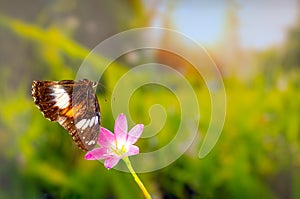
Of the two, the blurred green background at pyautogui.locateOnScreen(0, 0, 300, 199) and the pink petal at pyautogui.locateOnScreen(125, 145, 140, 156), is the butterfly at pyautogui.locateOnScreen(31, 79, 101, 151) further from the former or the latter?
the blurred green background at pyautogui.locateOnScreen(0, 0, 300, 199)

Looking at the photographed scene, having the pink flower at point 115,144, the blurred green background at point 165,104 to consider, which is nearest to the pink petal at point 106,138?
the pink flower at point 115,144

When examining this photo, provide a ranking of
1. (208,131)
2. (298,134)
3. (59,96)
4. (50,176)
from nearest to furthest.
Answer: (59,96) < (208,131) < (50,176) < (298,134)

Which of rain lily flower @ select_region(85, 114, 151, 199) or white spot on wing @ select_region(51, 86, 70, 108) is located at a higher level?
white spot on wing @ select_region(51, 86, 70, 108)

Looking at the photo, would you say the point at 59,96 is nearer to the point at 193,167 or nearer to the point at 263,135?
the point at 193,167

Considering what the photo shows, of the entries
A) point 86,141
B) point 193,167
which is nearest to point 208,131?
point 193,167

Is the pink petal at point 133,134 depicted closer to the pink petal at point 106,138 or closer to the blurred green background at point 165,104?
the pink petal at point 106,138

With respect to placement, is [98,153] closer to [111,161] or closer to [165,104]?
[111,161]

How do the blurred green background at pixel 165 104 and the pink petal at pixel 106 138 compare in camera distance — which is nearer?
the pink petal at pixel 106 138

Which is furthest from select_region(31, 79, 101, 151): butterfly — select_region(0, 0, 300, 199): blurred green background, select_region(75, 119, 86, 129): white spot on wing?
select_region(0, 0, 300, 199): blurred green background
